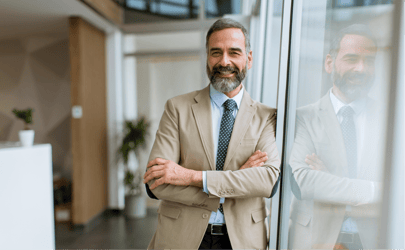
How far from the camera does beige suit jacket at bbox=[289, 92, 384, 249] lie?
493 millimetres

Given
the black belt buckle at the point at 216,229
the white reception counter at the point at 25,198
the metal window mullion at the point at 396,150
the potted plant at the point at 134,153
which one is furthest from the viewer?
the potted plant at the point at 134,153

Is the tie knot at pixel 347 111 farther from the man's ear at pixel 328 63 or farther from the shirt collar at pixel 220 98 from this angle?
the shirt collar at pixel 220 98

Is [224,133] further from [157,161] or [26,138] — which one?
[26,138]

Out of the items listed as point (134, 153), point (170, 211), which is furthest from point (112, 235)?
point (170, 211)

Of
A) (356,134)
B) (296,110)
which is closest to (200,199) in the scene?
(296,110)

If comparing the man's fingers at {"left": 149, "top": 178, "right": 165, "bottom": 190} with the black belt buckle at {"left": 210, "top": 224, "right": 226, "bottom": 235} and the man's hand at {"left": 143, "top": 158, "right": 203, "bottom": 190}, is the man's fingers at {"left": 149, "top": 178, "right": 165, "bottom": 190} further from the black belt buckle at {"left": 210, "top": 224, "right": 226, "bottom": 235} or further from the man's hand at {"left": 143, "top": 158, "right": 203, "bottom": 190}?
the black belt buckle at {"left": 210, "top": 224, "right": 226, "bottom": 235}

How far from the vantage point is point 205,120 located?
1.35 m

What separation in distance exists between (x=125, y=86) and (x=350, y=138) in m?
4.42

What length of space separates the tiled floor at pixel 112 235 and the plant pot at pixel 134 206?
0.35 feet

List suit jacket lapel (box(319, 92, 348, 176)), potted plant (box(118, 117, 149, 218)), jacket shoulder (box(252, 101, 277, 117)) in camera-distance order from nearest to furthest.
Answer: suit jacket lapel (box(319, 92, 348, 176))
jacket shoulder (box(252, 101, 277, 117))
potted plant (box(118, 117, 149, 218))

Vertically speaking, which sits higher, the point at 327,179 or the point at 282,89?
the point at 282,89

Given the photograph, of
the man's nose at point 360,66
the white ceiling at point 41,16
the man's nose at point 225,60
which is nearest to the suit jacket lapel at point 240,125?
the man's nose at point 225,60

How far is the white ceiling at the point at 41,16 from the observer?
322cm

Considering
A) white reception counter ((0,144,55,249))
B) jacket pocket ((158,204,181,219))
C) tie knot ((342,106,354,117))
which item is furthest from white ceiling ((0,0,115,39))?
tie knot ((342,106,354,117))
